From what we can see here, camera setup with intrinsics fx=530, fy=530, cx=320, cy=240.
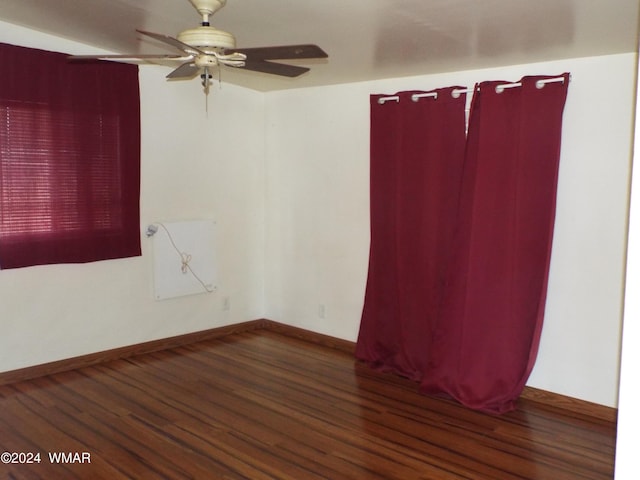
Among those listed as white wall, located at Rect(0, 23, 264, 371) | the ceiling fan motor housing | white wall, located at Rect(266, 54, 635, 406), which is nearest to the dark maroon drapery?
white wall, located at Rect(266, 54, 635, 406)

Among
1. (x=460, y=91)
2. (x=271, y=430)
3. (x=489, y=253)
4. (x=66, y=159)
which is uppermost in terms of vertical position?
(x=460, y=91)

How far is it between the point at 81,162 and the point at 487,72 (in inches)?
117

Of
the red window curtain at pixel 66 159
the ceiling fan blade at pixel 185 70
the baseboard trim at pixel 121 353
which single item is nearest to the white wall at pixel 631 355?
the ceiling fan blade at pixel 185 70


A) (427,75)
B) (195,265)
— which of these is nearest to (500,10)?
(427,75)

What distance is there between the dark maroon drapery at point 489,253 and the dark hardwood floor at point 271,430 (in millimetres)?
270

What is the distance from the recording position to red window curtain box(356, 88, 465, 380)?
3.81 m

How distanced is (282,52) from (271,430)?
2.10 meters

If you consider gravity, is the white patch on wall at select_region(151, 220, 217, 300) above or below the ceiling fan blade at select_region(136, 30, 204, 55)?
below

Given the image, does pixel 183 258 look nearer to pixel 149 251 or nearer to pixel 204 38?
pixel 149 251

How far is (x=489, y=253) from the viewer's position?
11.7 ft

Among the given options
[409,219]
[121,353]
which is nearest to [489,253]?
[409,219]

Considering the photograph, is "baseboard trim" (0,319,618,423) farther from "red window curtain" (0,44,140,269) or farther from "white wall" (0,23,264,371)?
"red window curtain" (0,44,140,269)

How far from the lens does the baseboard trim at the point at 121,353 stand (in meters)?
3.70

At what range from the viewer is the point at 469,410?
11.4ft
